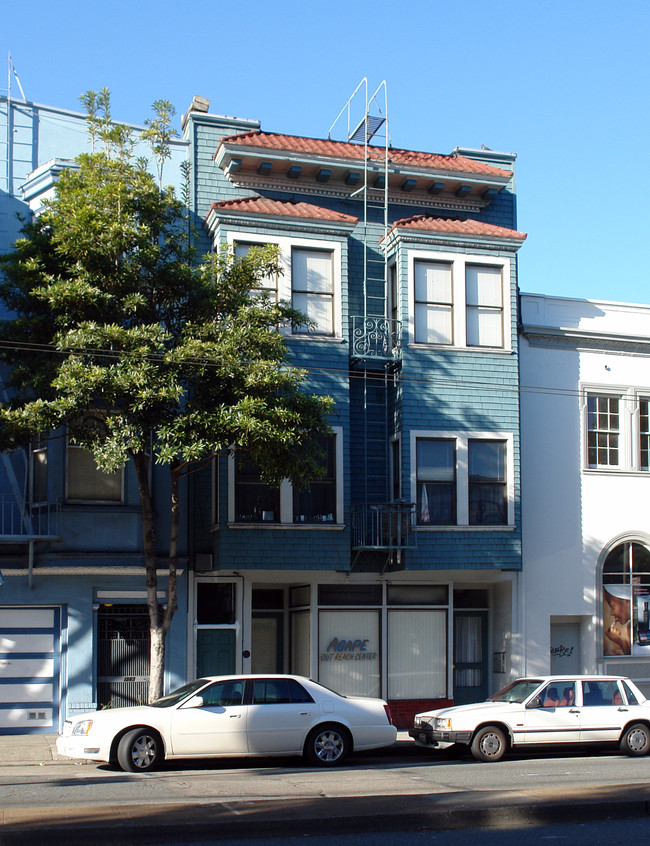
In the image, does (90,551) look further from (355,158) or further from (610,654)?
(610,654)

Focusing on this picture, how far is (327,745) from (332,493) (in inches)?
247

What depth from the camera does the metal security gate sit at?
1961 centimetres

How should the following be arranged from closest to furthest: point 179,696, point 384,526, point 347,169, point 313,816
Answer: point 313,816 → point 179,696 → point 384,526 → point 347,169

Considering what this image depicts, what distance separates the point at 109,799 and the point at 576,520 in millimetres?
13632

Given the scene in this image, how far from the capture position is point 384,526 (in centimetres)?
2044

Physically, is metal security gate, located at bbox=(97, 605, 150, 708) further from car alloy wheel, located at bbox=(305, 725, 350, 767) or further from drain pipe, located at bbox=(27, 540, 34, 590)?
car alloy wheel, located at bbox=(305, 725, 350, 767)

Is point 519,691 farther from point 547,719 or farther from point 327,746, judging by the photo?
point 327,746

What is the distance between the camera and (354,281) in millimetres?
21969

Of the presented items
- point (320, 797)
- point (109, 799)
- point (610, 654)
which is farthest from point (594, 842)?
point (610, 654)

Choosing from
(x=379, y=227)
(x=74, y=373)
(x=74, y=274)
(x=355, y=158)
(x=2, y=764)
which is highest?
(x=355, y=158)

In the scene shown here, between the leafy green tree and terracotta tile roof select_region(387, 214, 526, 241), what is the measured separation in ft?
16.0

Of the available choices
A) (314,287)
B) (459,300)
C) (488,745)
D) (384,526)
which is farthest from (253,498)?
(488,745)

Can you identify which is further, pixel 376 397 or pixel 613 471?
pixel 613 471

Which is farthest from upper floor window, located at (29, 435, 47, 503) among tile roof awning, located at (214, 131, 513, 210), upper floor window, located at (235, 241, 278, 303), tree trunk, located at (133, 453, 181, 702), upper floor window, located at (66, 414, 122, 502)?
tile roof awning, located at (214, 131, 513, 210)
